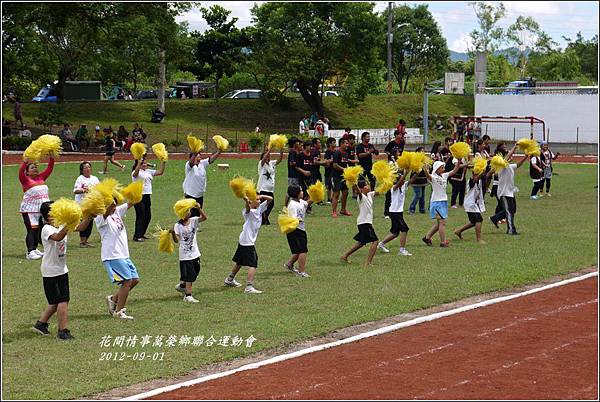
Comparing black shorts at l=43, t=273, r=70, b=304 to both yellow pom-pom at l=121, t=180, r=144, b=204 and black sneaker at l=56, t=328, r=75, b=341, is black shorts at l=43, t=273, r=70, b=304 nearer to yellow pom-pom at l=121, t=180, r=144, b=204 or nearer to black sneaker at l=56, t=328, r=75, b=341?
black sneaker at l=56, t=328, r=75, b=341

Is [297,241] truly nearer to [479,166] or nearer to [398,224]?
[398,224]

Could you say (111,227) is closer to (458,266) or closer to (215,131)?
(458,266)

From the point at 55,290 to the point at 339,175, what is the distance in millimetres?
13812

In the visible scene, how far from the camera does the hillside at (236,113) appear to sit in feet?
181

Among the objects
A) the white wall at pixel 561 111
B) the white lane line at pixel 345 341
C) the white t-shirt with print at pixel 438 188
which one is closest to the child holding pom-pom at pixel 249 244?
the white lane line at pixel 345 341

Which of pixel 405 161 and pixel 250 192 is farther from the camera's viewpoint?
pixel 405 161

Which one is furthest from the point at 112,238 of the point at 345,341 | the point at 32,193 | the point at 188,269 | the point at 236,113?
the point at 236,113

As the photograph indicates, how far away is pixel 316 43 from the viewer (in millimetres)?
59344

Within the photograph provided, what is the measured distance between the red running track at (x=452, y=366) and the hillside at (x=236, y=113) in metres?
40.7

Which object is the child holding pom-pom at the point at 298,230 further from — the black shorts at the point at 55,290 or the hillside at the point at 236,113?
the hillside at the point at 236,113

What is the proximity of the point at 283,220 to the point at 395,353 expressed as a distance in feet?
14.8

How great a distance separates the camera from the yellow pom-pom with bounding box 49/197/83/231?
37.9ft

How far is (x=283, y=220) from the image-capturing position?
15.7m

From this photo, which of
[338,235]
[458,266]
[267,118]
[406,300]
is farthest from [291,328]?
[267,118]
